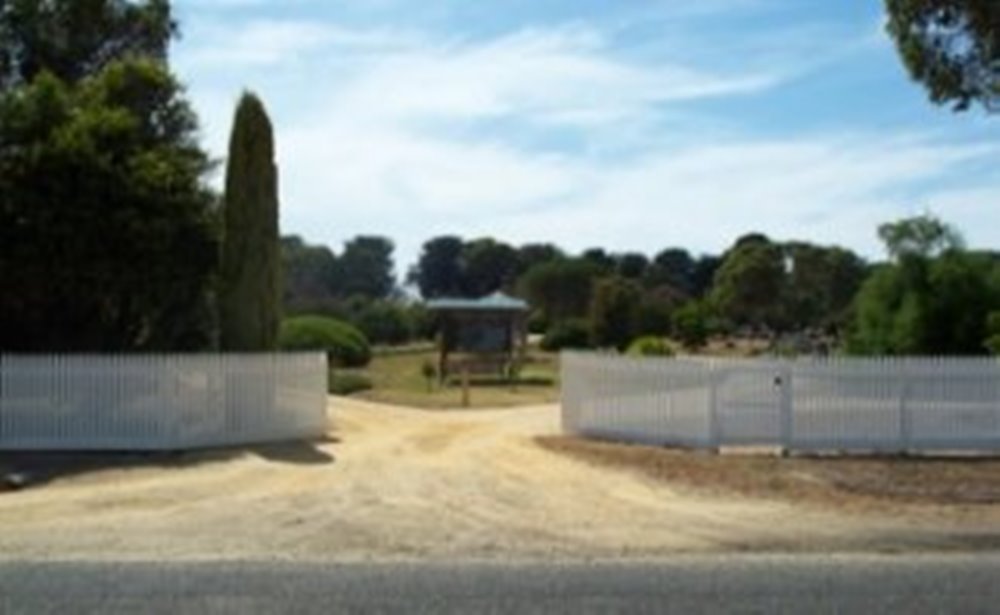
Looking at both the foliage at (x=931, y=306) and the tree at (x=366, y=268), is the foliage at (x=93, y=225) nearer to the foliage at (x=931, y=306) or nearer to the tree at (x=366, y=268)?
the foliage at (x=931, y=306)

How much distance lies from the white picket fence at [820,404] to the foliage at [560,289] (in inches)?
2493

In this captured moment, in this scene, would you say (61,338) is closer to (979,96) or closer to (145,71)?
(145,71)

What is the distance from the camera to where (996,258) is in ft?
168

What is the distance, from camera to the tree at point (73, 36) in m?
39.3

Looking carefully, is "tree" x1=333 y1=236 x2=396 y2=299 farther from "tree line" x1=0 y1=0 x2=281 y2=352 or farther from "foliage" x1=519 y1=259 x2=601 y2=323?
"tree line" x1=0 y1=0 x2=281 y2=352

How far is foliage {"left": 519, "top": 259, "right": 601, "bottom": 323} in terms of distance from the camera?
91.7 m

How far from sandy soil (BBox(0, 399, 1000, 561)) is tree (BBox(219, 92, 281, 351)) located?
3.76 m

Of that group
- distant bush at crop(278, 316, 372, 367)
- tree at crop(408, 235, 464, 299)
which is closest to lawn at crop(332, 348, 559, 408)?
distant bush at crop(278, 316, 372, 367)

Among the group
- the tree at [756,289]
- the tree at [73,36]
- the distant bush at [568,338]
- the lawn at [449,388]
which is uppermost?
the tree at [73,36]

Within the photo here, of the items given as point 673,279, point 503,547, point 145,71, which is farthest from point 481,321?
point 673,279

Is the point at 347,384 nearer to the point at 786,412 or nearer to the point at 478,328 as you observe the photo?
the point at 478,328

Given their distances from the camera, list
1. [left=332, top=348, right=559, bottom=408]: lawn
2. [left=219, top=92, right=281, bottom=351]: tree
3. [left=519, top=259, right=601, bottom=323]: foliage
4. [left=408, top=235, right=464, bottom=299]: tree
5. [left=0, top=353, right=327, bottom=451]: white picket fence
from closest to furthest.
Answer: [left=0, top=353, right=327, bottom=451]: white picket fence → [left=219, top=92, right=281, bottom=351]: tree → [left=332, top=348, right=559, bottom=408]: lawn → [left=519, top=259, right=601, bottom=323]: foliage → [left=408, top=235, right=464, bottom=299]: tree

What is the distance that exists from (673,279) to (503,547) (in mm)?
100652

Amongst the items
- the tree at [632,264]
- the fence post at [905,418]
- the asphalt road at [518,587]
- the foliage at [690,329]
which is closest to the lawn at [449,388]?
the foliage at [690,329]
